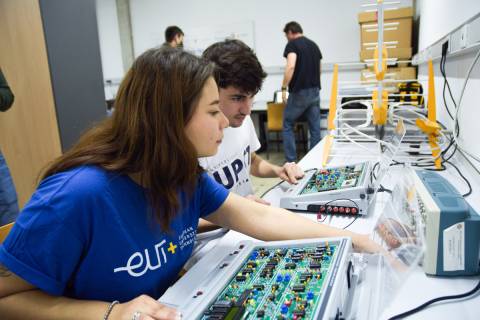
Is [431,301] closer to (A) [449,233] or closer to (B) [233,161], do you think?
(A) [449,233]

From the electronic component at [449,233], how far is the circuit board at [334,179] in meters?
0.43

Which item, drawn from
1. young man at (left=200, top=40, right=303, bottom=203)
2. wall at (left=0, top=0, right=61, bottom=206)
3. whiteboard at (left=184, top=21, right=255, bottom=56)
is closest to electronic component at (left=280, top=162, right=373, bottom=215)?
young man at (left=200, top=40, right=303, bottom=203)

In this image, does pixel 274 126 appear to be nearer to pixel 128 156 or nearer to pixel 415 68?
pixel 415 68

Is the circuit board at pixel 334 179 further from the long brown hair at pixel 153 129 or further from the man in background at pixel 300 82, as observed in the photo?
the man in background at pixel 300 82

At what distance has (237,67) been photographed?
127 centimetres

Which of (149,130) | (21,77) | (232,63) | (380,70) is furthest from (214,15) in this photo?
(149,130)

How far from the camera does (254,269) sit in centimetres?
76

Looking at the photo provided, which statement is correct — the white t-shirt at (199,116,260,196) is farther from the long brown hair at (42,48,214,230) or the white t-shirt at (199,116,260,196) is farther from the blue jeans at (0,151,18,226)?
the blue jeans at (0,151,18,226)

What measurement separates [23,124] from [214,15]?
4.08 m

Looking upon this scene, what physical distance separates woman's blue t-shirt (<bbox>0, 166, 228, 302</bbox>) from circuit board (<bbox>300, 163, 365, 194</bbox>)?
1.84 feet

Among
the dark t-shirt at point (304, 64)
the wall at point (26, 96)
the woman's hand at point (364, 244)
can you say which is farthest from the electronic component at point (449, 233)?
the dark t-shirt at point (304, 64)

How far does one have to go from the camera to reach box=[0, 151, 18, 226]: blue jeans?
1.70m

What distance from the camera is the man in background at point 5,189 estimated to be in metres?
1.70

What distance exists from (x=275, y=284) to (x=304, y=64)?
12.1ft
